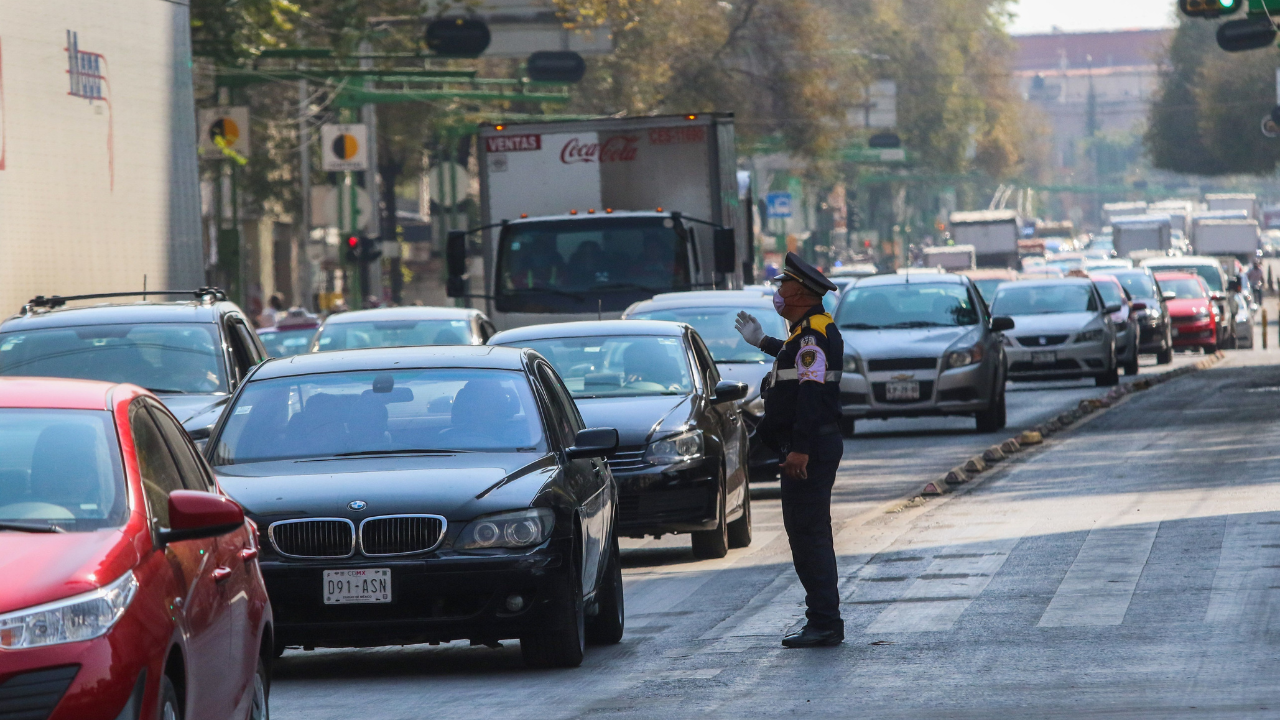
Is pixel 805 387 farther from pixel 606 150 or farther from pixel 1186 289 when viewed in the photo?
pixel 1186 289

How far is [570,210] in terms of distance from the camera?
23406 mm

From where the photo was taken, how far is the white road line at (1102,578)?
9857 millimetres

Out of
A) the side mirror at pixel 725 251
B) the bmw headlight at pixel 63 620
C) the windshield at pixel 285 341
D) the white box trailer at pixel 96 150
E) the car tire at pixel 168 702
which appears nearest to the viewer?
the bmw headlight at pixel 63 620

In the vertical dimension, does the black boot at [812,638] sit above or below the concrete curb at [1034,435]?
above

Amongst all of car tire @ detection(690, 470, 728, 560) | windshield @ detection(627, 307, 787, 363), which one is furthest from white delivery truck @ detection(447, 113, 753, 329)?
car tire @ detection(690, 470, 728, 560)

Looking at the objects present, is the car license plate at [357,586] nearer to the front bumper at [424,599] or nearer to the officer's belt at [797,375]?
the front bumper at [424,599]

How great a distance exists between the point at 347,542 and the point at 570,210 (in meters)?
14.9

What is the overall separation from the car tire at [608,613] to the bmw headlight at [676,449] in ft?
9.10

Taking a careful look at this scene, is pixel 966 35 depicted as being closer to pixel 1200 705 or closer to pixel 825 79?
pixel 825 79

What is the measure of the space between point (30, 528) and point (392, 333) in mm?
14453

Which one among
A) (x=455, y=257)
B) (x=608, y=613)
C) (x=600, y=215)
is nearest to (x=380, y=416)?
(x=608, y=613)

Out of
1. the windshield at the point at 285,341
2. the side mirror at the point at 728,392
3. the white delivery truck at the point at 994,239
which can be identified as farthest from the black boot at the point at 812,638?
the white delivery truck at the point at 994,239

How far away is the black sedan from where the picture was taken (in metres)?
12.7

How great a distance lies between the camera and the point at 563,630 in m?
8.90
